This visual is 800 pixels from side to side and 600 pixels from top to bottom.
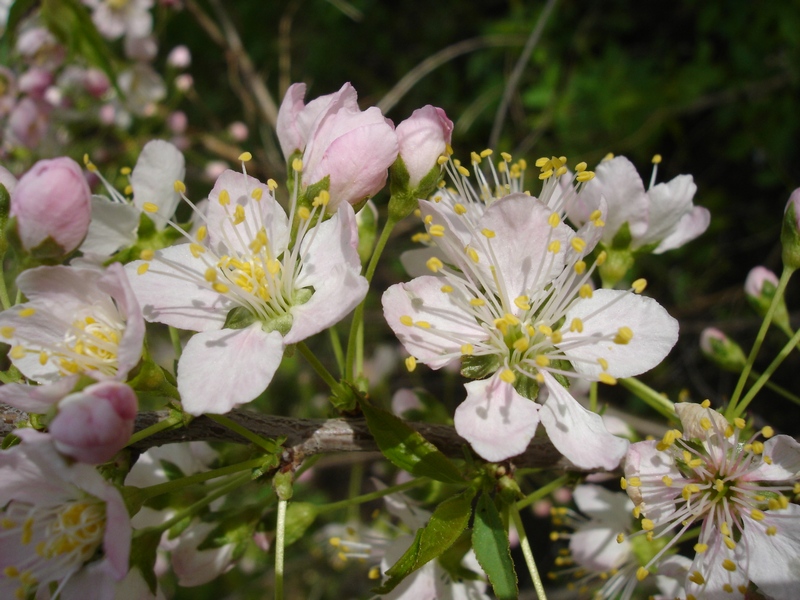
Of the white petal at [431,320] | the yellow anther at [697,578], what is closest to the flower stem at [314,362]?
the white petal at [431,320]

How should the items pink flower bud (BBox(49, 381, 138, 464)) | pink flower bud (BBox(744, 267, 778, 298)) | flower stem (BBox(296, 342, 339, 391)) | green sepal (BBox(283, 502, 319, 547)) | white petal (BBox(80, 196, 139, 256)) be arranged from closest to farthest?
pink flower bud (BBox(49, 381, 138, 464)), flower stem (BBox(296, 342, 339, 391)), green sepal (BBox(283, 502, 319, 547)), white petal (BBox(80, 196, 139, 256)), pink flower bud (BBox(744, 267, 778, 298))

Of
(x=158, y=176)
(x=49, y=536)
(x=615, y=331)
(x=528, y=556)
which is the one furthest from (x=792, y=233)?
(x=49, y=536)

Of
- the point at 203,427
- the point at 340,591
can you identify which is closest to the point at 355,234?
the point at 203,427

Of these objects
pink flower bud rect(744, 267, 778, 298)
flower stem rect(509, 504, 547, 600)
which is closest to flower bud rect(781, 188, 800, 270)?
pink flower bud rect(744, 267, 778, 298)

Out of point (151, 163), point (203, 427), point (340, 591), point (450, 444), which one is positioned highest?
point (151, 163)

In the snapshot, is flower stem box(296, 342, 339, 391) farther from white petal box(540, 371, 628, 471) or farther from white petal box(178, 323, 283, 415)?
white petal box(540, 371, 628, 471)

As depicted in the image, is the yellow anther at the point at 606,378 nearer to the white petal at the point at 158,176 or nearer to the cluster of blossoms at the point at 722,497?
the cluster of blossoms at the point at 722,497

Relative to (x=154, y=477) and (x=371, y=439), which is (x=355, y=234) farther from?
(x=154, y=477)
